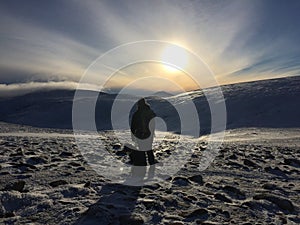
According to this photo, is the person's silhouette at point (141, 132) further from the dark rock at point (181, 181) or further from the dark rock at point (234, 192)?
the dark rock at point (234, 192)

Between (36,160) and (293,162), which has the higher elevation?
(293,162)

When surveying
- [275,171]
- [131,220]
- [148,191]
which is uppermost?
[275,171]

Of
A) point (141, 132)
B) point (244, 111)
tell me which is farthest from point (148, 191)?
point (244, 111)

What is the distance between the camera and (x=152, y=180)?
9203 mm

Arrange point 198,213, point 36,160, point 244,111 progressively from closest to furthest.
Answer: point 198,213, point 36,160, point 244,111

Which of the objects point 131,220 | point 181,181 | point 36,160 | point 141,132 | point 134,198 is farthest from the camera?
point 36,160

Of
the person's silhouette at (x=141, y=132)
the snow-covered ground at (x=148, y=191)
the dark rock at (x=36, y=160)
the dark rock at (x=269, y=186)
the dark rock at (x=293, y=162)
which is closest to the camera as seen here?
the snow-covered ground at (x=148, y=191)

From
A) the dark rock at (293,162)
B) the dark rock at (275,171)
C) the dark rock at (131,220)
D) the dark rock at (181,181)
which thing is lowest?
the dark rock at (131,220)

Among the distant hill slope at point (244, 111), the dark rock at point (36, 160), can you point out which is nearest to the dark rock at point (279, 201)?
the dark rock at point (36, 160)

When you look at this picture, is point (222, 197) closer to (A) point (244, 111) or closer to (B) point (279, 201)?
(B) point (279, 201)

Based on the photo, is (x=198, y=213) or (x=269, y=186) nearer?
(x=198, y=213)

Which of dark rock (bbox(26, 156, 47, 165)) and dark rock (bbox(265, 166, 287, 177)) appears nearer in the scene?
dark rock (bbox(26, 156, 47, 165))

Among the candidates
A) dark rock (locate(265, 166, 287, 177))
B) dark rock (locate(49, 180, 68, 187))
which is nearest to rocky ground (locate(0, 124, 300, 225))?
dark rock (locate(49, 180, 68, 187))

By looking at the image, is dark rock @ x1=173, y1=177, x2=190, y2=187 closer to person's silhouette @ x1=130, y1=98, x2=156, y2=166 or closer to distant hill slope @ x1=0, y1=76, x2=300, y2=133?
person's silhouette @ x1=130, y1=98, x2=156, y2=166
